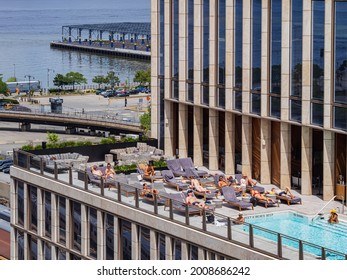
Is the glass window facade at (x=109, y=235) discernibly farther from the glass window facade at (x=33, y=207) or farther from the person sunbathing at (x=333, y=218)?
the person sunbathing at (x=333, y=218)

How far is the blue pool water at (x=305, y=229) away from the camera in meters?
26.6

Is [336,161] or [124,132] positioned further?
[124,132]

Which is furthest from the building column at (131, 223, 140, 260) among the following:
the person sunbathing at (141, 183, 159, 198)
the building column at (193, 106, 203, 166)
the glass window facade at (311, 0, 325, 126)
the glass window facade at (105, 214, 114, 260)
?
the building column at (193, 106, 203, 166)

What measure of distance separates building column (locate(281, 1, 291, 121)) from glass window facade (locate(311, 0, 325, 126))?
1198 mm

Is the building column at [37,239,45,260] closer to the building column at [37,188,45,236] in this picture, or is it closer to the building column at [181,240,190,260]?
the building column at [37,188,45,236]

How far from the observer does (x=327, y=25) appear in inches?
1288

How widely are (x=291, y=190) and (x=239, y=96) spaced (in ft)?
14.1

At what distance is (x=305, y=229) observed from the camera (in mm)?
28781

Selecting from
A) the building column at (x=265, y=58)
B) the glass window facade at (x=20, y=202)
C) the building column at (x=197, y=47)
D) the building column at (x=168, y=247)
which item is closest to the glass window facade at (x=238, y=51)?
the building column at (x=265, y=58)

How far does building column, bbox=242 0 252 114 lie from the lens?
3659cm

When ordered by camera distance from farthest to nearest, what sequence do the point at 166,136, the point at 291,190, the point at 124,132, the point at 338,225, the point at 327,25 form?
1. the point at 124,132
2. the point at 166,136
3. the point at 291,190
4. the point at 327,25
5. the point at 338,225

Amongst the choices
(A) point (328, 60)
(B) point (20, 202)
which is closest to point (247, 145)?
(A) point (328, 60)
